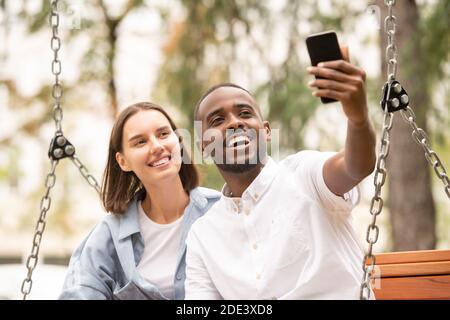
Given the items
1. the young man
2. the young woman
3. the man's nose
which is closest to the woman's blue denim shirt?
the young woman

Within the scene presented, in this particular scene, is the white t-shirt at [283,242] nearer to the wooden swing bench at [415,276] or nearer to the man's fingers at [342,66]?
Result: the man's fingers at [342,66]

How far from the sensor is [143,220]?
271cm

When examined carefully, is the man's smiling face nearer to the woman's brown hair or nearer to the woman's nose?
the woman's nose

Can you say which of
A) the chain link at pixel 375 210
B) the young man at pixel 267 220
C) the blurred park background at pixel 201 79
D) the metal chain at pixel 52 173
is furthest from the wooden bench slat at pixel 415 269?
the blurred park background at pixel 201 79

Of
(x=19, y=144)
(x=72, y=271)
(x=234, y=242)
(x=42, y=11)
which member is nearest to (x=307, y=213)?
(x=234, y=242)

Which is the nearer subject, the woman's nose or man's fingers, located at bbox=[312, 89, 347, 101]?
man's fingers, located at bbox=[312, 89, 347, 101]

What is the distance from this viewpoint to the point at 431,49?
5.43 meters

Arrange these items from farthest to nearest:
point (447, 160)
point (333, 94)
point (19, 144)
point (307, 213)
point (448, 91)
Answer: point (19, 144) < point (447, 160) < point (448, 91) < point (307, 213) < point (333, 94)

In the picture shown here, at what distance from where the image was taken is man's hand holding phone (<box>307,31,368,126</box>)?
1.66 meters

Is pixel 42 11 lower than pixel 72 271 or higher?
higher

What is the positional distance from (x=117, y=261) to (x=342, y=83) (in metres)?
1.33

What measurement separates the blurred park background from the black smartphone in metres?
1.59

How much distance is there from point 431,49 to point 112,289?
3.77 m

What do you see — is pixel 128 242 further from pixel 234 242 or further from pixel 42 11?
pixel 42 11
